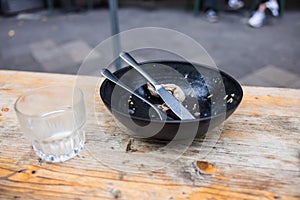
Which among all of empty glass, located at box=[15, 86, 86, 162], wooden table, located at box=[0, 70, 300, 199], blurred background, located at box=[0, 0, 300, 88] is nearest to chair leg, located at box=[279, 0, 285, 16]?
blurred background, located at box=[0, 0, 300, 88]

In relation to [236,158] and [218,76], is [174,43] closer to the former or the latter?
[218,76]

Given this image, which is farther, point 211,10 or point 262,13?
point 211,10

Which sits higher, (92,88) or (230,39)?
(92,88)

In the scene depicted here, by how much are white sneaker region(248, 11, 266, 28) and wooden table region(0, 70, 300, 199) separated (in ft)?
7.06

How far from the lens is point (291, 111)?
0.73 meters

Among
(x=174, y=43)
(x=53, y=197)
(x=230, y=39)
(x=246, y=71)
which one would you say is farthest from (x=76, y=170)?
(x=230, y=39)

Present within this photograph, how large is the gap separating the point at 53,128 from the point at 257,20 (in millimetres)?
2484

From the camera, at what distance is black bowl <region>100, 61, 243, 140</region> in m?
0.56

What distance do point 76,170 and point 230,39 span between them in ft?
6.98

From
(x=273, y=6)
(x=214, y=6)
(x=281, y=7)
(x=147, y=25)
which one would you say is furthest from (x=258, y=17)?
(x=147, y=25)

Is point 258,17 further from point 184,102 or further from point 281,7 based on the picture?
point 184,102

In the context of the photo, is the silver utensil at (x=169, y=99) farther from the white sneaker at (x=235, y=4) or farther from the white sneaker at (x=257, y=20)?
the white sneaker at (x=235, y=4)

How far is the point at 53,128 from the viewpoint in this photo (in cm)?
60

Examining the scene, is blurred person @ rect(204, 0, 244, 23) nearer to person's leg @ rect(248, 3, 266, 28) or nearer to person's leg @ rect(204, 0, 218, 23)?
person's leg @ rect(204, 0, 218, 23)
